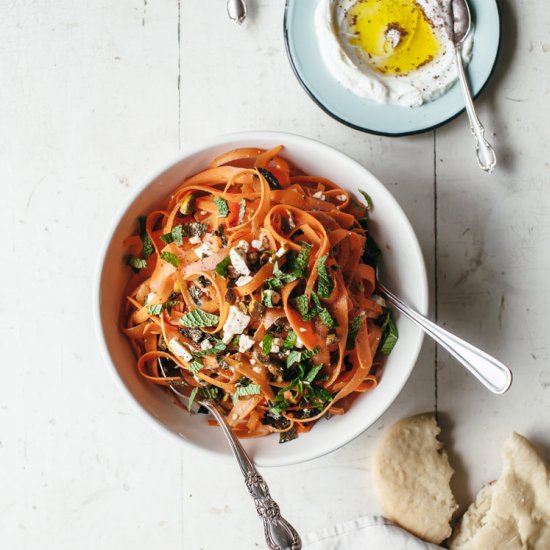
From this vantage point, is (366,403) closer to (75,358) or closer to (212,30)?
(75,358)

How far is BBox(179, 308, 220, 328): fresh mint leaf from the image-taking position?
204cm

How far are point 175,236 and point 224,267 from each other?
0.73 ft

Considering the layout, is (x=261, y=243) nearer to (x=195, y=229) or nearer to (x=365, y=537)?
(x=195, y=229)

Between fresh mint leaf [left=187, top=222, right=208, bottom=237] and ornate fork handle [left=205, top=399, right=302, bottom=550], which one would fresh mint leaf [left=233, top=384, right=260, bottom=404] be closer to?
ornate fork handle [left=205, top=399, right=302, bottom=550]

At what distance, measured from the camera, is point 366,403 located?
7.20 ft

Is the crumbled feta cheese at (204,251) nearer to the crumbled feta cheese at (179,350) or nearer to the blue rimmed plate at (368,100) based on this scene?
the crumbled feta cheese at (179,350)

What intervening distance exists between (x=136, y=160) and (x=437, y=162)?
1.13 metres

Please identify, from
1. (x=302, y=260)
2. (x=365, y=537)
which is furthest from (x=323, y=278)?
(x=365, y=537)

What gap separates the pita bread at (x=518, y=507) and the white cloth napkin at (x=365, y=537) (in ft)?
0.65

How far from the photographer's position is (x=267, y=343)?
2014 mm

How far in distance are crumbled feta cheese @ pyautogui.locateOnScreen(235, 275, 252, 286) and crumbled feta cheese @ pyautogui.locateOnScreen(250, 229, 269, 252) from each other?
0.09m

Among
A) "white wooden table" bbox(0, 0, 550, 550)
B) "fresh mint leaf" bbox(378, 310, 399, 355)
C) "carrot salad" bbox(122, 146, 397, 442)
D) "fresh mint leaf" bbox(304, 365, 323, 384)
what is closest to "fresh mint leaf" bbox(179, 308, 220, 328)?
"carrot salad" bbox(122, 146, 397, 442)

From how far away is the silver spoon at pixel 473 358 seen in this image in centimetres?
183

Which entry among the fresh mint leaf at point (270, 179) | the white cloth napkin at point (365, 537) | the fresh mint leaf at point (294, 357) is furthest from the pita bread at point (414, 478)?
the fresh mint leaf at point (270, 179)
